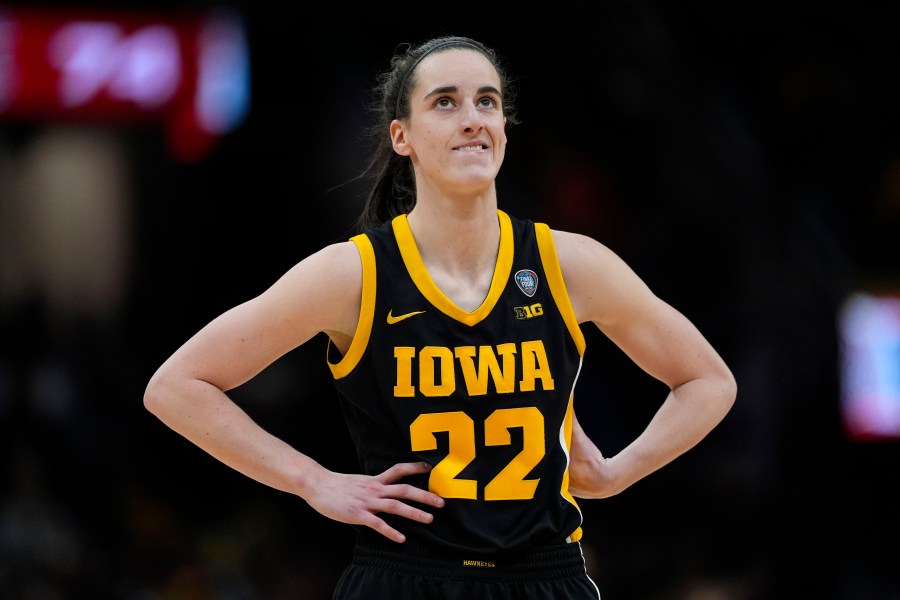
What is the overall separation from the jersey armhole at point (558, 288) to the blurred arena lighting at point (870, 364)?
19.1 feet

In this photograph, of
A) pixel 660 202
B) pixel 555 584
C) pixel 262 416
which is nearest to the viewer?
pixel 555 584

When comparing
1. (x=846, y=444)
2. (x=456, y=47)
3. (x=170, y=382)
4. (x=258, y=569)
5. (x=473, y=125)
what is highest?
(x=456, y=47)

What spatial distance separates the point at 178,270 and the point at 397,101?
9.23 metres

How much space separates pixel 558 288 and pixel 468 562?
0.85m

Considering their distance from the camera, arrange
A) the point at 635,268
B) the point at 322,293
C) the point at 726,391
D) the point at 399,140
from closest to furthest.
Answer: the point at 322,293 → the point at 399,140 → the point at 726,391 → the point at 635,268

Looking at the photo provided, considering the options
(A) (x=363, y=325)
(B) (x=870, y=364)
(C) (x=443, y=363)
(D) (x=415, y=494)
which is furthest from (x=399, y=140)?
(B) (x=870, y=364)

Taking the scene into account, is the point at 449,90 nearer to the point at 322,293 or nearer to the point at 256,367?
the point at 322,293

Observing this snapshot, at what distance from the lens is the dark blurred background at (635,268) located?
371 inches

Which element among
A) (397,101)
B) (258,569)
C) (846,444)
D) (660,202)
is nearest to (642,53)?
(660,202)

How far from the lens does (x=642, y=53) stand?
10.9m

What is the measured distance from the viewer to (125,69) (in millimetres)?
9469

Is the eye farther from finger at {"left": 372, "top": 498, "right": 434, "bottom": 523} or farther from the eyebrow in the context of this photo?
finger at {"left": 372, "top": 498, "right": 434, "bottom": 523}

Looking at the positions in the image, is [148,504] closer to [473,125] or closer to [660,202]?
[660,202]

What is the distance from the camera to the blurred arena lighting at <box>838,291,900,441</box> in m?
9.45
